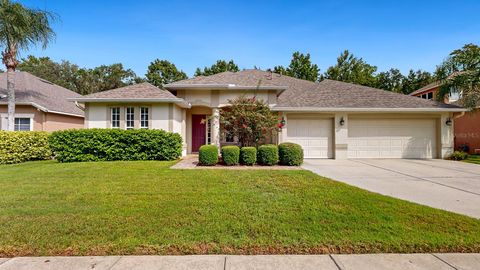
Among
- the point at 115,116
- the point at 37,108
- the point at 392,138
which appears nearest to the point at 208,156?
the point at 115,116

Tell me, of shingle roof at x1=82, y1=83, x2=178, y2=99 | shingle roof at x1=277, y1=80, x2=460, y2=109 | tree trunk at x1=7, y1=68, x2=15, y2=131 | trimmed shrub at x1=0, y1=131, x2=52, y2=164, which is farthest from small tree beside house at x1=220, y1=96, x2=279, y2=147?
tree trunk at x1=7, y1=68, x2=15, y2=131

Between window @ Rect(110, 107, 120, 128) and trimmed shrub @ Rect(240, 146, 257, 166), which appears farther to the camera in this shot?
window @ Rect(110, 107, 120, 128)

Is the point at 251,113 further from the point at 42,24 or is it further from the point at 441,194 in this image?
the point at 42,24

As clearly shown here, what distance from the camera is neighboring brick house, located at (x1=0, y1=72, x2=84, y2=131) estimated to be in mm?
14109

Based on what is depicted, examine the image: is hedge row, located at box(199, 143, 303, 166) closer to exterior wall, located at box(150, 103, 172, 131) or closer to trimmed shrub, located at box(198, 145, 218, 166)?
trimmed shrub, located at box(198, 145, 218, 166)

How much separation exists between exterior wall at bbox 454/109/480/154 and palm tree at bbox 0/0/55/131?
28310 mm

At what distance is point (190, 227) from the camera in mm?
3795

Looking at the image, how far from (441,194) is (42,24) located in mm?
19364

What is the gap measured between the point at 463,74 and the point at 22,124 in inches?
1048

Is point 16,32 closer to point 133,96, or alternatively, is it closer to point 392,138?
point 133,96

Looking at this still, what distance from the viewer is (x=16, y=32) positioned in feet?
40.5

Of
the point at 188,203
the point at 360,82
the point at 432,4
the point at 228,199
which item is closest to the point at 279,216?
the point at 228,199

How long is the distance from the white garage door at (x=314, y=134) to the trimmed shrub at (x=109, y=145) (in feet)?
22.7

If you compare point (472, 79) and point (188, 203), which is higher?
point (472, 79)
